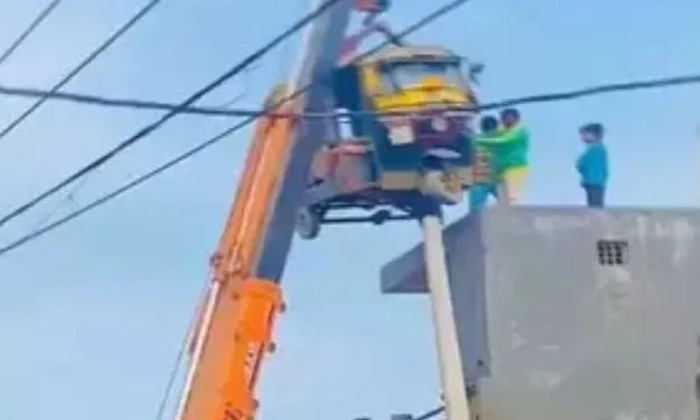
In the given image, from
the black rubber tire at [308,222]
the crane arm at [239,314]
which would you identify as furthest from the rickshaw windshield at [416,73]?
the black rubber tire at [308,222]

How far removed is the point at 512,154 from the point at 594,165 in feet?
2.38

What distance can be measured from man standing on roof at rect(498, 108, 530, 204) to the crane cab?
296 millimetres

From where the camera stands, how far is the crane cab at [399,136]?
57.7 feet

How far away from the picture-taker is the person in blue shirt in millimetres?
17594

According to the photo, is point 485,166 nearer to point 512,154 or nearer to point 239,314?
point 512,154

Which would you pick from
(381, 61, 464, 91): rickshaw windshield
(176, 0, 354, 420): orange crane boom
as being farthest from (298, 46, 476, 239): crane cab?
(176, 0, 354, 420): orange crane boom

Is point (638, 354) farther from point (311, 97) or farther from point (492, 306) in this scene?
point (311, 97)

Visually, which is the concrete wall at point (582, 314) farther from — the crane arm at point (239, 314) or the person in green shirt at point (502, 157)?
the crane arm at point (239, 314)

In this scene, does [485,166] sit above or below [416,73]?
below

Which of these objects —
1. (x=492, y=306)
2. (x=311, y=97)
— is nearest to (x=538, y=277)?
(x=492, y=306)

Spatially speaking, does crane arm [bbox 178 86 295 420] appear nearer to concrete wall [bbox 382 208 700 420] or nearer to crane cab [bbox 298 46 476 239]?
crane cab [bbox 298 46 476 239]

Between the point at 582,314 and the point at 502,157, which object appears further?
the point at 502,157

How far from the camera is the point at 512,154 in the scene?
58.8 ft

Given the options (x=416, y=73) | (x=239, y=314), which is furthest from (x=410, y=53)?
(x=239, y=314)
